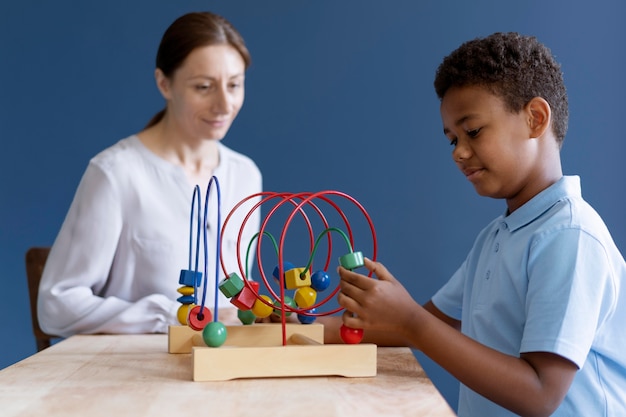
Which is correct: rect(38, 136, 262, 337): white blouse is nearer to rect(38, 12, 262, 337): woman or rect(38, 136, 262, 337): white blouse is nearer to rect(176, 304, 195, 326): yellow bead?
rect(38, 12, 262, 337): woman

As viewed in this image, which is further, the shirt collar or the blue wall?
the blue wall

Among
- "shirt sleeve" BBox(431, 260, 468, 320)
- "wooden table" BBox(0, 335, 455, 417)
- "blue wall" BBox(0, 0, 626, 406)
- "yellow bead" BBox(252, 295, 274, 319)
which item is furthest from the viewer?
"blue wall" BBox(0, 0, 626, 406)

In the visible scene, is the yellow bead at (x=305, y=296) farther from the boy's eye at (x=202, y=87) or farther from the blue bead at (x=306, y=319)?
the boy's eye at (x=202, y=87)

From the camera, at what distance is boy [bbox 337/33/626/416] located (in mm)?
1134

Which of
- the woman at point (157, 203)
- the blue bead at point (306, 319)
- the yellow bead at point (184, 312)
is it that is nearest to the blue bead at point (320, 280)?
the blue bead at point (306, 319)

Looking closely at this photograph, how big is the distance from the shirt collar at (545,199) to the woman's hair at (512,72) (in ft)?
0.37

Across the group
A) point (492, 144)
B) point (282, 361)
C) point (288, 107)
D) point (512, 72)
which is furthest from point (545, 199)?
point (288, 107)

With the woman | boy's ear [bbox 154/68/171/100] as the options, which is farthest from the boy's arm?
boy's ear [bbox 154/68/171/100]

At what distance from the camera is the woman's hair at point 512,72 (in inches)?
53.4

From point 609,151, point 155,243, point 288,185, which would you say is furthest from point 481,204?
point 155,243

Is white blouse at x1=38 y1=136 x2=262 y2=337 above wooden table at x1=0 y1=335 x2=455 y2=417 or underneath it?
above

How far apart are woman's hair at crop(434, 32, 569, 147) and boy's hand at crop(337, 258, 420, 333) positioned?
15.9 inches

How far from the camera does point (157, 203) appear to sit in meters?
2.00

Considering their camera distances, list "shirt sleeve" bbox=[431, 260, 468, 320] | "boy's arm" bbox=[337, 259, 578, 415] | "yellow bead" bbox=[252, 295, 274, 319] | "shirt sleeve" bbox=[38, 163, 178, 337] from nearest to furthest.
→ "boy's arm" bbox=[337, 259, 578, 415], "yellow bead" bbox=[252, 295, 274, 319], "shirt sleeve" bbox=[431, 260, 468, 320], "shirt sleeve" bbox=[38, 163, 178, 337]
